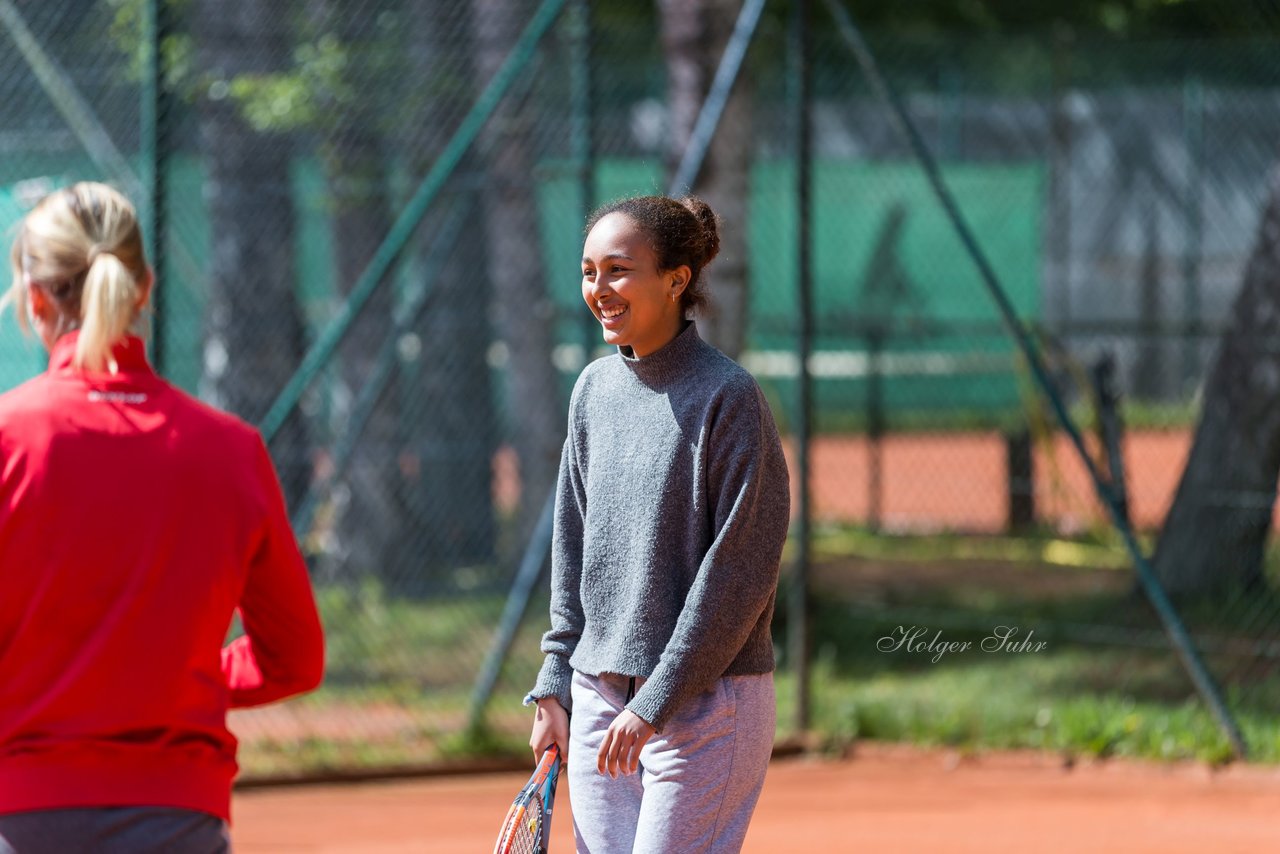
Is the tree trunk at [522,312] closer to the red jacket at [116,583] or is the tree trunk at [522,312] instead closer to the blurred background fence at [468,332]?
the blurred background fence at [468,332]

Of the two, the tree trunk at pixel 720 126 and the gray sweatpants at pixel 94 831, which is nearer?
the gray sweatpants at pixel 94 831

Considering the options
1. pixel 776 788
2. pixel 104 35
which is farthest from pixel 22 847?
pixel 104 35

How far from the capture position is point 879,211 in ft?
53.6

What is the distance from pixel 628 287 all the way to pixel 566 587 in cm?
60

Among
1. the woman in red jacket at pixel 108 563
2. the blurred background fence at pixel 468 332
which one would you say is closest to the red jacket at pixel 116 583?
the woman in red jacket at pixel 108 563

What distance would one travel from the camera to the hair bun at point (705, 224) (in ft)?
10.6

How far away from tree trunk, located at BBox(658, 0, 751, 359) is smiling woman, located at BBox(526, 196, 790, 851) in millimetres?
4776

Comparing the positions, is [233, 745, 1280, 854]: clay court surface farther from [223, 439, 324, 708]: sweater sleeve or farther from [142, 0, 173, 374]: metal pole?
[223, 439, 324, 708]: sweater sleeve

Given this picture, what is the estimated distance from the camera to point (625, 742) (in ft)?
9.68

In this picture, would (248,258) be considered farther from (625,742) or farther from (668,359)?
(625,742)

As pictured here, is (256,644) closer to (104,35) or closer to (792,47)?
(792,47)

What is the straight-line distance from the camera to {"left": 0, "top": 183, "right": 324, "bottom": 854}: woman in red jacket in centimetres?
220

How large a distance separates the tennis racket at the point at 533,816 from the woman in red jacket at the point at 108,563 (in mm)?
529

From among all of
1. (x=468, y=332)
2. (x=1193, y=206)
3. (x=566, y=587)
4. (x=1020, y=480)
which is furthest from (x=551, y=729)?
(x=1193, y=206)
